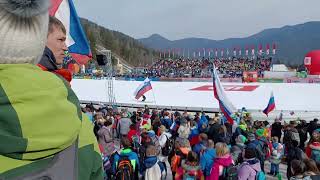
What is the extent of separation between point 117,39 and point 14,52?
14379 centimetres

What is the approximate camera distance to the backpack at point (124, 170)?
6711 millimetres

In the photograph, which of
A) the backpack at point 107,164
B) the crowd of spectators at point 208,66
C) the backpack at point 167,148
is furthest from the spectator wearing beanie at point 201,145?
the crowd of spectators at point 208,66

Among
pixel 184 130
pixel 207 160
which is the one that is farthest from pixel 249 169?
pixel 184 130

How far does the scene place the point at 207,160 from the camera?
7082 millimetres

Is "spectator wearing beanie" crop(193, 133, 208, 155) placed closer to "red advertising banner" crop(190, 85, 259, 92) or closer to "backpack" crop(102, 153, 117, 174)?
"backpack" crop(102, 153, 117, 174)

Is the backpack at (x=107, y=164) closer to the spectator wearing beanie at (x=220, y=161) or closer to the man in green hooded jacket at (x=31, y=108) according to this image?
the spectator wearing beanie at (x=220, y=161)

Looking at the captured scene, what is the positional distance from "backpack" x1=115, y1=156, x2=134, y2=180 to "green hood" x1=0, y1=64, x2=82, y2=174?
19.1 feet

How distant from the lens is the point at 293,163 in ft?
17.5

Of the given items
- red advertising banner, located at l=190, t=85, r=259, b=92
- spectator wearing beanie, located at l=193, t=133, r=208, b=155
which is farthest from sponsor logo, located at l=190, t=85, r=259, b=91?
spectator wearing beanie, located at l=193, t=133, r=208, b=155

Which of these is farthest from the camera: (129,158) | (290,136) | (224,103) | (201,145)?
(224,103)

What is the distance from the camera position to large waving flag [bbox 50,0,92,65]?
5.69 meters

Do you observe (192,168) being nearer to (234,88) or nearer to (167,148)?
(167,148)

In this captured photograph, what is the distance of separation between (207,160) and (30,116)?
634 cm

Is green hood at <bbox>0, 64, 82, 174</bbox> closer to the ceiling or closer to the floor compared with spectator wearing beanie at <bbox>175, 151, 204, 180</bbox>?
closer to the ceiling
